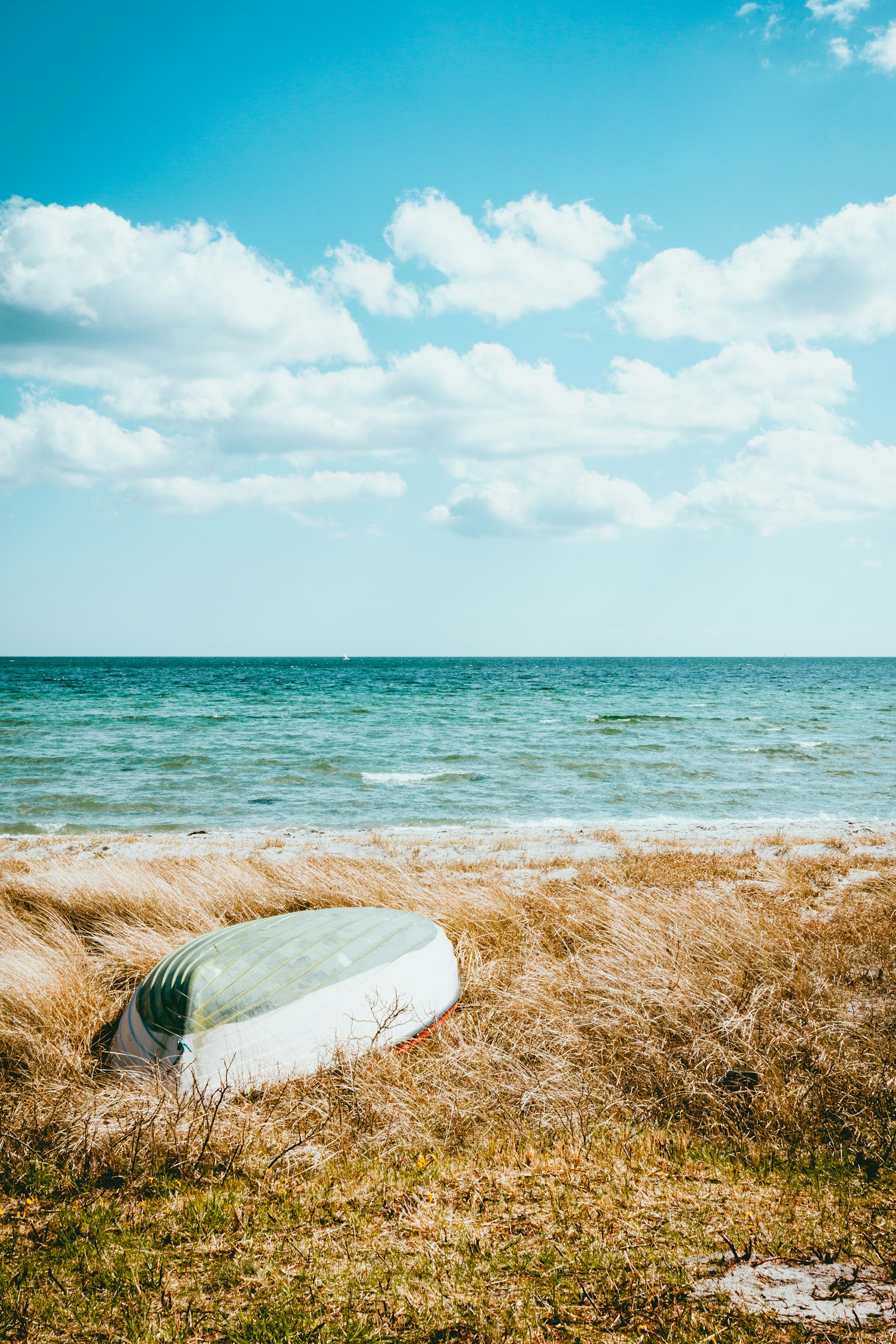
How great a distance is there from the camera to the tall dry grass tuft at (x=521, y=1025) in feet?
12.5

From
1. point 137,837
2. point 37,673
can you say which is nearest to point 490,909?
point 137,837

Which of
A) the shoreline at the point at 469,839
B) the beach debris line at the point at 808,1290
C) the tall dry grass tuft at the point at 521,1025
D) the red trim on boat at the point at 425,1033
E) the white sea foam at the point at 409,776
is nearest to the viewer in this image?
the beach debris line at the point at 808,1290

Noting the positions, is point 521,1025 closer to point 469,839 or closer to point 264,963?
point 264,963

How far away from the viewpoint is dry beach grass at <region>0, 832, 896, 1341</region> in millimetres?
2631

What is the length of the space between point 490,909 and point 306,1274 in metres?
4.60

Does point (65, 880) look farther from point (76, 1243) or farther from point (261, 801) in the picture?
point (261, 801)

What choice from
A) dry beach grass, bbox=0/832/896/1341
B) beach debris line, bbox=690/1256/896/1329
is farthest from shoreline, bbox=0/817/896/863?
beach debris line, bbox=690/1256/896/1329

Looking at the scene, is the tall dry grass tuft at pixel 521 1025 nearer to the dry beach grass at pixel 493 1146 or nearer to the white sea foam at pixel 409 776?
the dry beach grass at pixel 493 1146

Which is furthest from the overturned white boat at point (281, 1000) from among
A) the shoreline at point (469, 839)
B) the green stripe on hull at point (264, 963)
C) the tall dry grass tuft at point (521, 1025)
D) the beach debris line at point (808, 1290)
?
the shoreline at point (469, 839)

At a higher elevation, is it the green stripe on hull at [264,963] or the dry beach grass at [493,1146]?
the green stripe on hull at [264,963]

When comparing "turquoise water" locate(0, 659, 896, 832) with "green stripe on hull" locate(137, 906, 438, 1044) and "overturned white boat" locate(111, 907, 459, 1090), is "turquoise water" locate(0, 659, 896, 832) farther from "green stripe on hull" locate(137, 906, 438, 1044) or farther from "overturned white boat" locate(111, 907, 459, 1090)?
"overturned white boat" locate(111, 907, 459, 1090)

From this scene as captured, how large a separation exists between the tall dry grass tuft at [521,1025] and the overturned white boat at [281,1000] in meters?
0.18

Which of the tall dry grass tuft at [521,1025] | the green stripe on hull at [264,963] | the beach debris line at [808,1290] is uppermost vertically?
the green stripe on hull at [264,963]

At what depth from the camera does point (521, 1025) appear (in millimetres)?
5012
